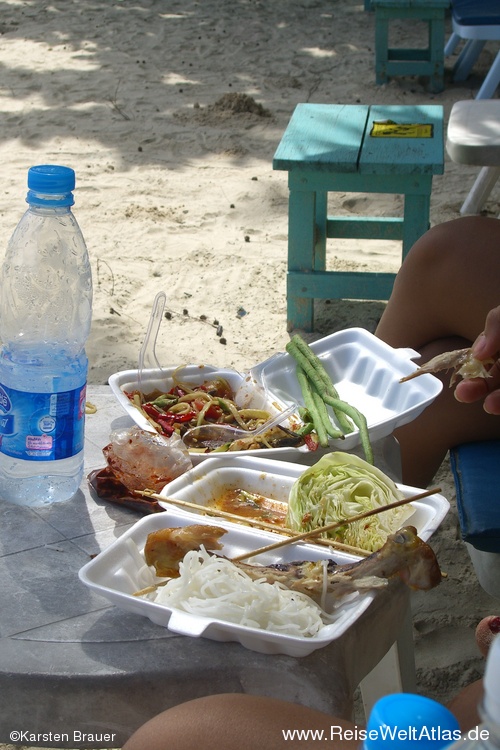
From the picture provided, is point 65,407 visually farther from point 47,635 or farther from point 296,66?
point 296,66

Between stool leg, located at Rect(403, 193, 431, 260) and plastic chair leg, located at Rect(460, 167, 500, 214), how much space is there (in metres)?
1.03

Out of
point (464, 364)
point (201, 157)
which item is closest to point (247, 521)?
point (464, 364)

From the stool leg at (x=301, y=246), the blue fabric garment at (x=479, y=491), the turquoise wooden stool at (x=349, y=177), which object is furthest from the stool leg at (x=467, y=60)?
the blue fabric garment at (x=479, y=491)

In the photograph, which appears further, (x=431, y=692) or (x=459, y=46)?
(x=459, y=46)

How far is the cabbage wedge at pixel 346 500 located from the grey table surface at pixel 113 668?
166 mm

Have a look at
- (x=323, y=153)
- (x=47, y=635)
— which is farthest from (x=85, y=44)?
(x=47, y=635)

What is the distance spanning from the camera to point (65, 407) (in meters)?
1.70

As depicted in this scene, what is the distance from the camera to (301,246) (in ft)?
14.6

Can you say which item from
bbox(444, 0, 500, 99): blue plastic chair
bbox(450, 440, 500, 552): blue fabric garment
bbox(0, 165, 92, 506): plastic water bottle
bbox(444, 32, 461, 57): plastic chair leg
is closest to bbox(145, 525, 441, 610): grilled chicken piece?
bbox(0, 165, 92, 506): plastic water bottle

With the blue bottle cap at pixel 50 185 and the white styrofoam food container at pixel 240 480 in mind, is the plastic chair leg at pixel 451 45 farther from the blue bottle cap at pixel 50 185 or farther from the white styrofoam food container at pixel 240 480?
the blue bottle cap at pixel 50 185

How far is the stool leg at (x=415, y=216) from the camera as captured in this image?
14.1ft

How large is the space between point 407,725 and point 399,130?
4.12 metres

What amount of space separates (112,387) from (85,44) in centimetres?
814

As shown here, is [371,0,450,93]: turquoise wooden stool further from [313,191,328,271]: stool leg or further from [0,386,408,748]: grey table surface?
[0,386,408,748]: grey table surface
